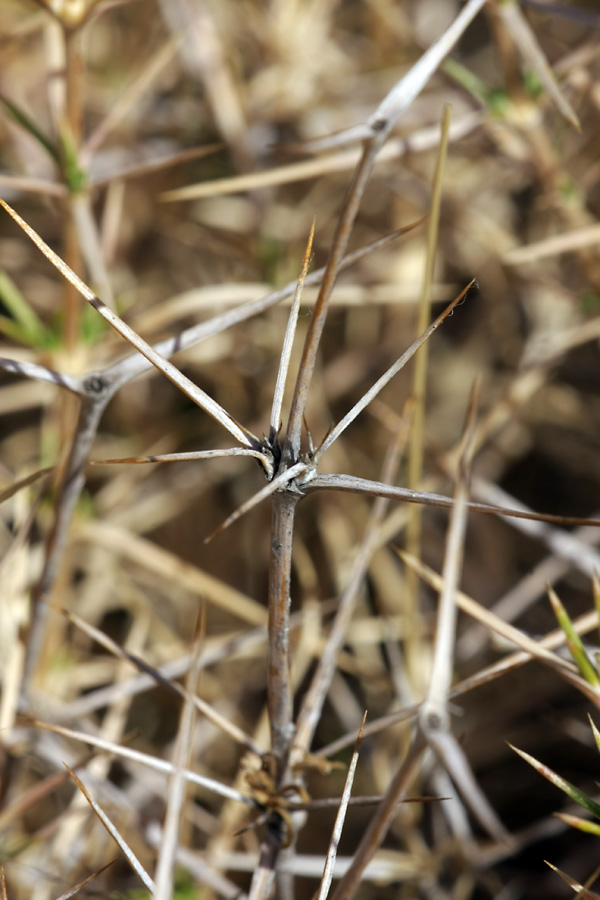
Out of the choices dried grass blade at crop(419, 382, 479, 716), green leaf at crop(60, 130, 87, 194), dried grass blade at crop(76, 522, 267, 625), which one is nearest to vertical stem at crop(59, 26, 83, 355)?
green leaf at crop(60, 130, 87, 194)

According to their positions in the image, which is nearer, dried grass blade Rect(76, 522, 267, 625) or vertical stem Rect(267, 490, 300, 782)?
vertical stem Rect(267, 490, 300, 782)

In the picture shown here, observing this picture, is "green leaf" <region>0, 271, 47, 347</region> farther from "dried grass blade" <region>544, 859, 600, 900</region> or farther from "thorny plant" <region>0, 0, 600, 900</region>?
"dried grass blade" <region>544, 859, 600, 900</region>

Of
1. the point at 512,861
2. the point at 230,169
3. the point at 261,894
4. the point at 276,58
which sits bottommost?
the point at 512,861

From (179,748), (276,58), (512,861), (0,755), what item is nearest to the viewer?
(179,748)

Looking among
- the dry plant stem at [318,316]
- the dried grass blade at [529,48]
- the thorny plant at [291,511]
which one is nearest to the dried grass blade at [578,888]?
the thorny plant at [291,511]

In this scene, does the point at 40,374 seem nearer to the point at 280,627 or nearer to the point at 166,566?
the point at 280,627

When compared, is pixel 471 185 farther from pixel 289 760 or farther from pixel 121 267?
pixel 289 760

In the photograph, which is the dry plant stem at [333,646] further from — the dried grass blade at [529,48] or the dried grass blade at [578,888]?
the dried grass blade at [529,48]

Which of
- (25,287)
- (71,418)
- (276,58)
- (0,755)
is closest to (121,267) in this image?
(25,287)
